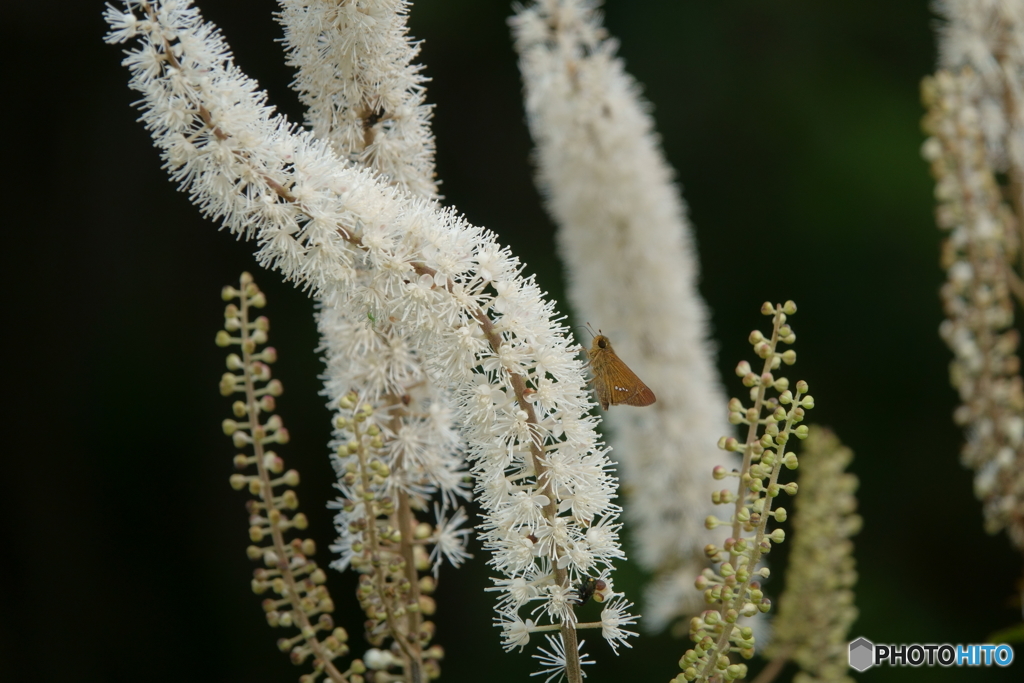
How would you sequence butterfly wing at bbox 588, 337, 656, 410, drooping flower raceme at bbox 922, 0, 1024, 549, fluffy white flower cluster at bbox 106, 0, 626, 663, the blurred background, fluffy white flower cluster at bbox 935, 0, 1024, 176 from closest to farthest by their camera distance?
fluffy white flower cluster at bbox 106, 0, 626, 663 < butterfly wing at bbox 588, 337, 656, 410 < drooping flower raceme at bbox 922, 0, 1024, 549 < fluffy white flower cluster at bbox 935, 0, 1024, 176 < the blurred background

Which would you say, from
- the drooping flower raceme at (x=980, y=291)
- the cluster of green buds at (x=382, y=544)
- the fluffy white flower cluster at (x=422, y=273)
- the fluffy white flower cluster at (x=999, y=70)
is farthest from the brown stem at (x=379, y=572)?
the fluffy white flower cluster at (x=999, y=70)

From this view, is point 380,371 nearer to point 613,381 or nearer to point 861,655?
point 613,381

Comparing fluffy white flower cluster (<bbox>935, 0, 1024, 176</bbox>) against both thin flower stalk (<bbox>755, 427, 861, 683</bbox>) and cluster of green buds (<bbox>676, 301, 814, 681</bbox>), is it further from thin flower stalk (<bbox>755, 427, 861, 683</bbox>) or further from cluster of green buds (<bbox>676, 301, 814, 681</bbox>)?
cluster of green buds (<bbox>676, 301, 814, 681</bbox>)

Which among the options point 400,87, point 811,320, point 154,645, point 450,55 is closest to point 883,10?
point 811,320

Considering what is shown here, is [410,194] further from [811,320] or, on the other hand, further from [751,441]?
[811,320]

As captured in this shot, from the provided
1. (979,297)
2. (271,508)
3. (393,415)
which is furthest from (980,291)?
(271,508)

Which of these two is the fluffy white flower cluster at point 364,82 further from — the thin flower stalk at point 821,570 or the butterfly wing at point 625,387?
the thin flower stalk at point 821,570

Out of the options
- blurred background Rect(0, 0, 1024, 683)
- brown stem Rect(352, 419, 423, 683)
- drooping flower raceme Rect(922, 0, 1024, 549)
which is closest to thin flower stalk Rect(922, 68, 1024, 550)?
drooping flower raceme Rect(922, 0, 1024, 549)
